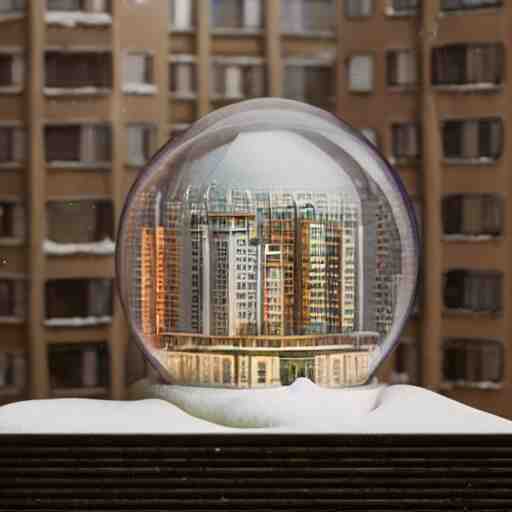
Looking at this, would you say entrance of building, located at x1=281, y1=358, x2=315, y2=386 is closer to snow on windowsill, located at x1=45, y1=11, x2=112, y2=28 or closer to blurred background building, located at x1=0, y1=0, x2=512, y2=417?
blurred background building, located at x1=0, y1=0, x2=512, y2=417

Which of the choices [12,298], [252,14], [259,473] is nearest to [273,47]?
[252,14]

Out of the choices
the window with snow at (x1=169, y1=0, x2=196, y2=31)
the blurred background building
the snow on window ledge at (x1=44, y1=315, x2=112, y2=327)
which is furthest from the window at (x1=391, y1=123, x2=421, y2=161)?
the snow on window ledge at (x1=44, y1=315, x2=112, y2=327)

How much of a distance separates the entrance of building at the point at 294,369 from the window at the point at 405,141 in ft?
2.94

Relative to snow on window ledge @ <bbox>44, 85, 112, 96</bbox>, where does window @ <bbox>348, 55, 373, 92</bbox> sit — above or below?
above

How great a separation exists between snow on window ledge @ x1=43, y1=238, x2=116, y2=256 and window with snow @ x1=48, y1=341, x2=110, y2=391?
0.74 ft

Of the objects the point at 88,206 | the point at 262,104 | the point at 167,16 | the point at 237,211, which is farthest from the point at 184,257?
the point at 167,16

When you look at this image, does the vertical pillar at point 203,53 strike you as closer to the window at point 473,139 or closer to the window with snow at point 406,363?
the window at point 473,139

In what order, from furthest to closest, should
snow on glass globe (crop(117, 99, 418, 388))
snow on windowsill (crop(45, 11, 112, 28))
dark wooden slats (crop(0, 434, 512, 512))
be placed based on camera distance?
snow on windowsill (crop(45, 11, 112, 28)), snow on glass globe (crop(117, 99, 418, 388)), dark wooden slats (crop(0, 434, 512, 512))

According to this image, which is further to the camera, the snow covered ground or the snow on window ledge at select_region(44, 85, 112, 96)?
the snow on window ledge at select_region(44, 85, 112, 96)

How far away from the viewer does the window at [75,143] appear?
2.56 metres

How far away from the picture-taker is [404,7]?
101 inches

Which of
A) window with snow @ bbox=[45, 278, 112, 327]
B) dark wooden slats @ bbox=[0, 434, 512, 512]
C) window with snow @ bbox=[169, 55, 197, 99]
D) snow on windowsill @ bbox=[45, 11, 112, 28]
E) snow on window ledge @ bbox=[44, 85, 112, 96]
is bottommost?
dark wooden slats @ bbox=[0, 434, 512, 512]

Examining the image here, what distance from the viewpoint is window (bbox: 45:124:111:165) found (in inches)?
101

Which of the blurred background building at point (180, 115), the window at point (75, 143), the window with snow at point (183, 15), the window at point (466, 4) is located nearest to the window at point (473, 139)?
the blurred background building at point (180, 115)
